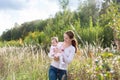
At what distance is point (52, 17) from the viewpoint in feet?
103

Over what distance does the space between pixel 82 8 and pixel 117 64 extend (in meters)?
23.5

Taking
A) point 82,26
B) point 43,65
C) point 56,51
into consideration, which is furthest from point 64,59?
point 82,26

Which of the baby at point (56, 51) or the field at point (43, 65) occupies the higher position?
the baby at point (56, 51)

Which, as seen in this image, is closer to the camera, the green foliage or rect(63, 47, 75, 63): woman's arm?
A: rect(63, 47, 75, 63): woman's arm

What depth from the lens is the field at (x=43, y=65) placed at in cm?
612

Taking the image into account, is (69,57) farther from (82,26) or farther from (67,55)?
(82,26)

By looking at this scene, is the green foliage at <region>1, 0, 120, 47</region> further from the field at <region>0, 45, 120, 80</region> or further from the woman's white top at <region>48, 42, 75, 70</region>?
the field at <region>0, 45, 120, 80</region>

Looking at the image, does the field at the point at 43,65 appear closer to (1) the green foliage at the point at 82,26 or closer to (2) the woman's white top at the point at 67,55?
(2) the woman's white top at the point at 67,55

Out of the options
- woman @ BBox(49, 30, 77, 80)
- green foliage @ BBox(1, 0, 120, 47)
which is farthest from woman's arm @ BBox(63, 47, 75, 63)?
green foliage @ BBox(1, 0, 120, 47)


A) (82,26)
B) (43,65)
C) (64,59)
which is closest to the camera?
(64,59)

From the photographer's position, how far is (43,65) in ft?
33.9

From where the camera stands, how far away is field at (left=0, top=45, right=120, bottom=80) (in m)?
6.12

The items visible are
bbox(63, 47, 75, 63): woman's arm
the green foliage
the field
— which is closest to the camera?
the field

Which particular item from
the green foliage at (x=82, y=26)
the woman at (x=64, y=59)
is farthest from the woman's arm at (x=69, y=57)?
the green foliage at (x=82, y=26)
